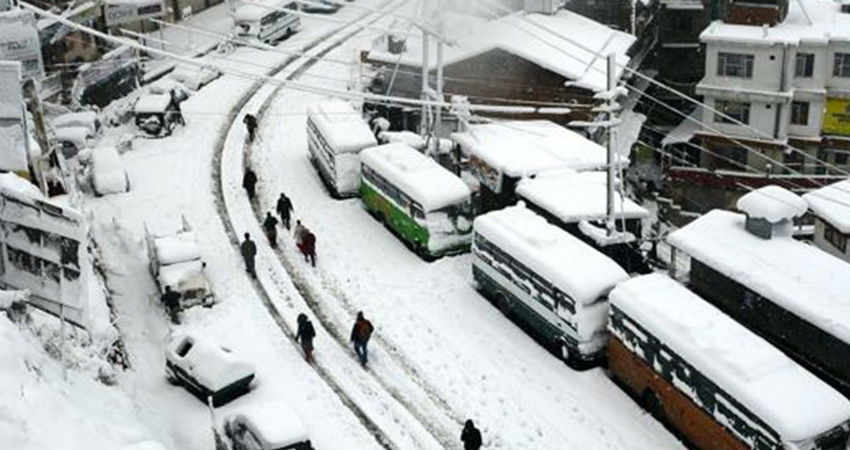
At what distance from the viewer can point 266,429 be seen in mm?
25000

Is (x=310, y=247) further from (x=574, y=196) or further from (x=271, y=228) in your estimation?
(x=574, y=196)

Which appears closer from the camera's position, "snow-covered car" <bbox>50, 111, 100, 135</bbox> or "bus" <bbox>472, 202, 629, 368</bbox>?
"bus" <bbox>472, 202, 629, 368</bbox>

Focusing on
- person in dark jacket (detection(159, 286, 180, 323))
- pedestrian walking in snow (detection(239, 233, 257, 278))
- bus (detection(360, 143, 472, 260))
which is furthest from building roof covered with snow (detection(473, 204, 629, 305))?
person in dark jacket (detection(159, 286, 180, 323))

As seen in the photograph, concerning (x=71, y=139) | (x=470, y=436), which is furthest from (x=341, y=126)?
(x=470, y=436)

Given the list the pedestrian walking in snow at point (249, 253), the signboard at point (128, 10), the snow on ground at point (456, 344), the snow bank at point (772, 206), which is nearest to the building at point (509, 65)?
the snow on ground at point (456, 344)

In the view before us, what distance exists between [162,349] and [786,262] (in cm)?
1856

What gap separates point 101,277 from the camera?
115ft

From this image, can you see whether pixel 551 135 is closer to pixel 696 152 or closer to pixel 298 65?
pixel 696 152

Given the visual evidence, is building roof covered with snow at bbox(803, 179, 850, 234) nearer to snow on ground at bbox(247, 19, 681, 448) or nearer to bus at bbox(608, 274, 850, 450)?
bus at bbox(608, 274, 850, 450)

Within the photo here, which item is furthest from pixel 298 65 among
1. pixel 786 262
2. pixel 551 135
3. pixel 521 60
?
pixel 786 262

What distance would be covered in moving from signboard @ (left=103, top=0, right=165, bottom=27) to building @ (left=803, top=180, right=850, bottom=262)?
37075 mm

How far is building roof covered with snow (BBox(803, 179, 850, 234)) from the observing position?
36.1 m

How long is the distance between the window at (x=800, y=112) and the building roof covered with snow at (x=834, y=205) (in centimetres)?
1154

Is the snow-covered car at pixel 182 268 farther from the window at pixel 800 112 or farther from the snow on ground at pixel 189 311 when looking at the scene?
the window at pixel 800 112
